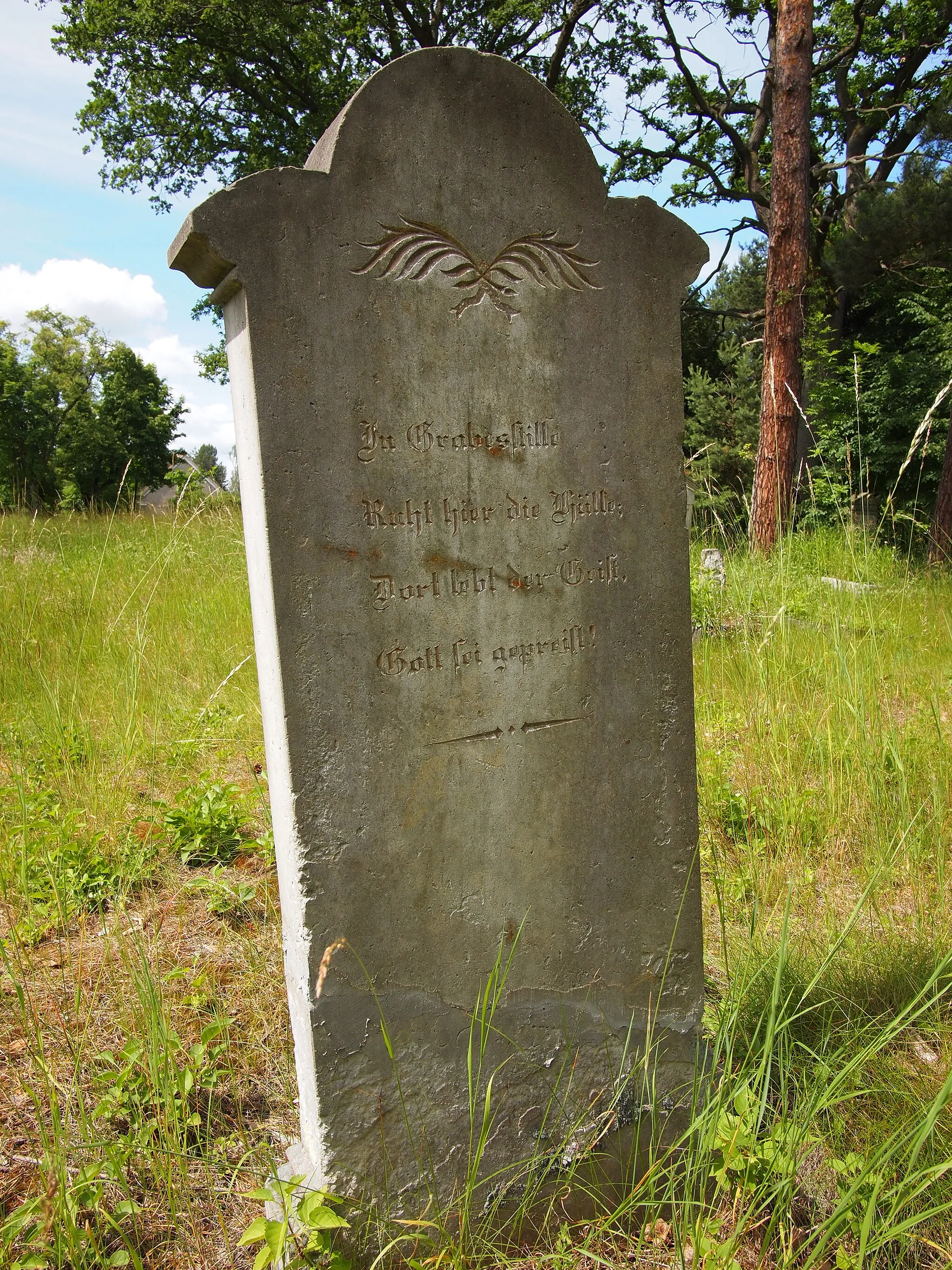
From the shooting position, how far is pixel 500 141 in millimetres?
1697

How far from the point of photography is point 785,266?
27.8 ft

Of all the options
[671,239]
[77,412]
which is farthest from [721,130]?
[77,412]

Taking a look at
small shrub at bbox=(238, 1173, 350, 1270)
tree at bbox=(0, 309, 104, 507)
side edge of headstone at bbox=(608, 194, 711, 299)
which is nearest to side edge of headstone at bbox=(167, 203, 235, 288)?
side edge of headstone at bbox=(608, 194, 711, 299)

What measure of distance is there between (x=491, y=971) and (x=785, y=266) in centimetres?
866

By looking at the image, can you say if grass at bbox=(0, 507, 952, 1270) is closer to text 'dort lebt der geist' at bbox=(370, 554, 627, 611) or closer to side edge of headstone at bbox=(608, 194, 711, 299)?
text 'dort lebt der geist' at bbox=(370, 554, 627, 611)

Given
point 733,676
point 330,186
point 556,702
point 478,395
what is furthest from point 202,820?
point 733,676

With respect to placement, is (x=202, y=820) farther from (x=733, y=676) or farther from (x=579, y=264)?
(x=733, y=676)

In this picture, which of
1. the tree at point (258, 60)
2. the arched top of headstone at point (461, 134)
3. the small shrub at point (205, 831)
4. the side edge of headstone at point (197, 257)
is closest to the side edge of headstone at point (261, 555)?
the side edge of headstone at point (197, 257)

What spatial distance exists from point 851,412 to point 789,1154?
12.4 metres

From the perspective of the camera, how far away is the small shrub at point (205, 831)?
304cm

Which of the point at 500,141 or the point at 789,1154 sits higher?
the point at 500,141

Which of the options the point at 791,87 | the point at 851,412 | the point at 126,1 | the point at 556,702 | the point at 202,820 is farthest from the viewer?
the point at 126,1

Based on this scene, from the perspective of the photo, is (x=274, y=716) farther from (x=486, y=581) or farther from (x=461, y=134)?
(x=461, y=134)

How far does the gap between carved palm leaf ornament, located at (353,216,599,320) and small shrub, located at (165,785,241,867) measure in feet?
7.14
